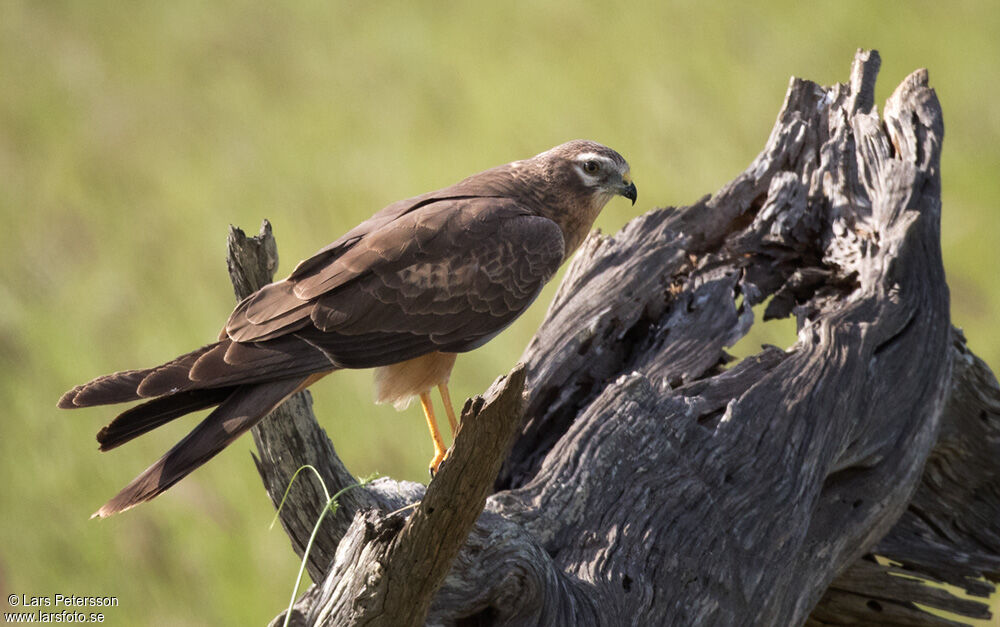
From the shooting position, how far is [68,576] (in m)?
6.05

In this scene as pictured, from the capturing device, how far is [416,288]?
3.87m

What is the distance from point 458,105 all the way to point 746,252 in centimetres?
616

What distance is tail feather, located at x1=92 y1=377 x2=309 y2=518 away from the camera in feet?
9.62

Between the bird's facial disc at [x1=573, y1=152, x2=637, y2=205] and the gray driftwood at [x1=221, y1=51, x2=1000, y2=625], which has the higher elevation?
the bird's facial disc at [x1=573, y1=152, x2=637, y2=205]

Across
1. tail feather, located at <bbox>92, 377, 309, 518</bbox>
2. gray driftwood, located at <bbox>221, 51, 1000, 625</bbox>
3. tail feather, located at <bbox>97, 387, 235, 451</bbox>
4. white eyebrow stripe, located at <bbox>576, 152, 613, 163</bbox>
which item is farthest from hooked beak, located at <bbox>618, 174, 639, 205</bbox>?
tail feather, located at <bbox>97, 387, 235, 451</bbox>

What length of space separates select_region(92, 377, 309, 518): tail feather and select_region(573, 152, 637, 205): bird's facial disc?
5.51ft

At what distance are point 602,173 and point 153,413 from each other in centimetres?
221

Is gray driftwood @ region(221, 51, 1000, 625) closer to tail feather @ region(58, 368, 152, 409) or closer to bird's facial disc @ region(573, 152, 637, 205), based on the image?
bird's facial disc @ region(573, 152, 637, 205)

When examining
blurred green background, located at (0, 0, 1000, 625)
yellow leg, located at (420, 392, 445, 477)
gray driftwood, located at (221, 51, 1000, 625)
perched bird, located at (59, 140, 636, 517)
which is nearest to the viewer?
gray driftwood, located at (221, 51, 1000, 625)

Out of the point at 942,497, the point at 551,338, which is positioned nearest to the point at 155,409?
the point at 551,338

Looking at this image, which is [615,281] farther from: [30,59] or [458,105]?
[30,59]

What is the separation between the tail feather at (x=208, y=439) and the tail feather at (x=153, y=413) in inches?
2.2

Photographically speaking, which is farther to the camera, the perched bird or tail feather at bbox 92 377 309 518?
the perched bird

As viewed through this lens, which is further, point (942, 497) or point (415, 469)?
point (415, 469)
